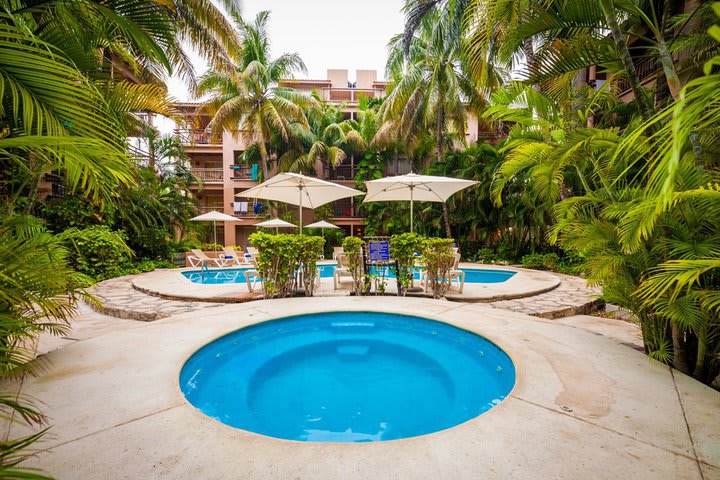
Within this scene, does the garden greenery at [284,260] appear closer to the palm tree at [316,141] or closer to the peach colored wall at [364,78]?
the palm tree at [316,141]

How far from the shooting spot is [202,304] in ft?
21.3

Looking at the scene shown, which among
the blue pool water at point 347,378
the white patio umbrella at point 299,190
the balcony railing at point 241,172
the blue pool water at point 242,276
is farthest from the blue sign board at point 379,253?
the balcony railing at point 241,172

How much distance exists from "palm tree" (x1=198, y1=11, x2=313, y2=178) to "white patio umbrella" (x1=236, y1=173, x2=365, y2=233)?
955cm

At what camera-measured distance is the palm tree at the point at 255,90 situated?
16938 mm

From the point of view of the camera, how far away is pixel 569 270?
10.7 meters

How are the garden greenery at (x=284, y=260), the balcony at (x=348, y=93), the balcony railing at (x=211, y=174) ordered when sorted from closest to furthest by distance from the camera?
the garden greenery at (x=284, y=260) < the balcony railing at (x=211, y=174) < the balcony at (x=348, y=93)

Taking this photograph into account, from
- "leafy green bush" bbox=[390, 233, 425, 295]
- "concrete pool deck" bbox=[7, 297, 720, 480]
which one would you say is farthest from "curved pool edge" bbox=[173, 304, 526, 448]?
"leafy green bush" bbox=[390, 233, 425, 295]

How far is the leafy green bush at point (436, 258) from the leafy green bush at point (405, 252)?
0.56 feet

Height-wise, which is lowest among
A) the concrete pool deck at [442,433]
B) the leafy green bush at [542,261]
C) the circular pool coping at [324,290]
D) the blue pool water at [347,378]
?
the blue pool water at [347,378]

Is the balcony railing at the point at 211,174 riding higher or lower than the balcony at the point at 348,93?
lower

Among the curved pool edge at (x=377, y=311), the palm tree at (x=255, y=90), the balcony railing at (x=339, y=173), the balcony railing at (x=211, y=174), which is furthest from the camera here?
the balcony railing at (x=339, y=173)

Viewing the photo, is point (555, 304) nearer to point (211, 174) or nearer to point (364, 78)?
point (211, 174)

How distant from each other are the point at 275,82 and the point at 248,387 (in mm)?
18058

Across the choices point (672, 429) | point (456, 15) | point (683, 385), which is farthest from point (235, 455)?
point (456, 15)
